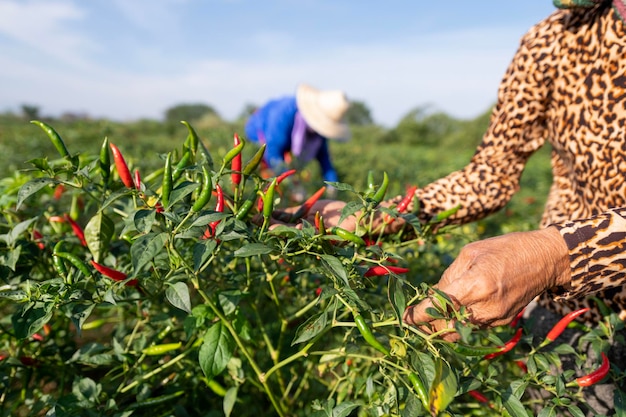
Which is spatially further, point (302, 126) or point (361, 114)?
point (361, 114)

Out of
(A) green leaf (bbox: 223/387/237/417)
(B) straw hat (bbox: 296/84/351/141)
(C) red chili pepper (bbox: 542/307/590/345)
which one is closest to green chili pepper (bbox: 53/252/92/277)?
(A) green leaf (bbox: 223/387/237/417)

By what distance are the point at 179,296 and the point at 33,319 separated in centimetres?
25

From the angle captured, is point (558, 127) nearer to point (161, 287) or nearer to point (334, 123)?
point (161, 287)

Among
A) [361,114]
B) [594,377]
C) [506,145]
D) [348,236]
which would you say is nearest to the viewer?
[348,236]

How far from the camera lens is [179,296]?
2.43 feet

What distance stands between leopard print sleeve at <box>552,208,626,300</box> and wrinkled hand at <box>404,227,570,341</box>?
0.07 ft

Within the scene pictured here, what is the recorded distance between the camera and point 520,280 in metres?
0.79

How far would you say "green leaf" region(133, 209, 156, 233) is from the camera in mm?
700

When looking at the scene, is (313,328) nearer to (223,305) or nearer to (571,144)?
(223,305)

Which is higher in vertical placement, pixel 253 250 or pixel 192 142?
pixel 192 142

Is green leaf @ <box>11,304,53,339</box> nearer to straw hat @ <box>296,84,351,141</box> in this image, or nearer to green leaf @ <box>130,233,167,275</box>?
green leaf @ <box>130,233,167,275</box>

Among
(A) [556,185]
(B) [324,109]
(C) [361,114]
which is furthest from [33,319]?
(C) [361,114]

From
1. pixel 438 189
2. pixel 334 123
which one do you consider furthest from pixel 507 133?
pixel 334 123

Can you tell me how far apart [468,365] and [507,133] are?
26.2 inches
